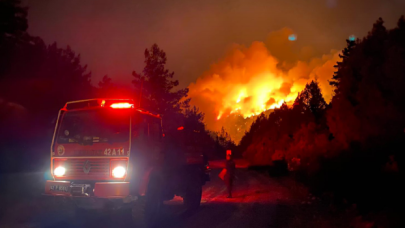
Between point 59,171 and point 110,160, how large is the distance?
141cm

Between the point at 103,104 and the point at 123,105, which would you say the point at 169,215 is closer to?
the point at 123,105

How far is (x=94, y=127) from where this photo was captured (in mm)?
8492

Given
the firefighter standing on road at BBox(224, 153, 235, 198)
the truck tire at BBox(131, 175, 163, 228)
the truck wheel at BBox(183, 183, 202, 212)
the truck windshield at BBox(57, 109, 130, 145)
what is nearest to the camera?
the truck windshield at BBox(57, 109, 130, 145)

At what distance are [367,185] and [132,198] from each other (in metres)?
7.30

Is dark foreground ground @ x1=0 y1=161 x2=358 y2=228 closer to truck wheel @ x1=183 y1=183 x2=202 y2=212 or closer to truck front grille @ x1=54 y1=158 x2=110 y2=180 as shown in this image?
truck wheel @ x1=183 y1=183 x2=202 y2=212

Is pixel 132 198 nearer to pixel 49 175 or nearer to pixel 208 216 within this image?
pixel 49 175

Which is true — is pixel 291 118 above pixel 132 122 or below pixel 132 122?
above

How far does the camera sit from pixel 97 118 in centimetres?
858

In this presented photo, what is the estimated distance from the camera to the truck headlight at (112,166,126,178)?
7.74 meters

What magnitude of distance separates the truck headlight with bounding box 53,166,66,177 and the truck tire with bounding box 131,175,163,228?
1.85 meters

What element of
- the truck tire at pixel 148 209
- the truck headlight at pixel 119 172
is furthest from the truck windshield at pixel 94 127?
the truck tire at pixel 148 209

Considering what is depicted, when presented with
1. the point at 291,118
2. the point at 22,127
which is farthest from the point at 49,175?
the point at 291,118

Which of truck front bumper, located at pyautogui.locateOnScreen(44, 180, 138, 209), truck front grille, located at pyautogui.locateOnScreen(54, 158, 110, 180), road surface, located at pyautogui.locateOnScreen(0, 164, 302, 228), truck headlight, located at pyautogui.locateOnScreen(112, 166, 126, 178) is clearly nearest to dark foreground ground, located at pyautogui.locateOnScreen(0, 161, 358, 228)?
road surface, located at pyautogui.locateOnScreen(0, 164, 302, 228)

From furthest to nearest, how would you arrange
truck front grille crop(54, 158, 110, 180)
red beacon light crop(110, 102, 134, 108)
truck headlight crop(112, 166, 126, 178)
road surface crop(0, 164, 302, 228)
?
road surface crop(0, 164, 302, 228)
red beacon light crop(110, 102, 134, 108)
truck front grille crop(54, 158, 110, 180)
truck headlight crop(112, 166, 126, 178)
